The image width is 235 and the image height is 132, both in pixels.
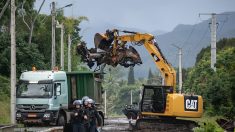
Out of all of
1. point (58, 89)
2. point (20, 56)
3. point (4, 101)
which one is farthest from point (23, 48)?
point (58, 89)

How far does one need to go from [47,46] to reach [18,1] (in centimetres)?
1498

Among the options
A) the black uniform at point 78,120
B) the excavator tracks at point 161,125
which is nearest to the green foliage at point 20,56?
the excavator tracks at point 161,125

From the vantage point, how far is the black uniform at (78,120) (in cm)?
2155

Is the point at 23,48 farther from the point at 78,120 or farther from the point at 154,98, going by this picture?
the point at 78,120

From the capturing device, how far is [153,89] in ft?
111

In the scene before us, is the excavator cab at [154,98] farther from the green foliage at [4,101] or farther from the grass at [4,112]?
the green foliage at [4,101]

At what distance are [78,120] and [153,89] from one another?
12.5 meters

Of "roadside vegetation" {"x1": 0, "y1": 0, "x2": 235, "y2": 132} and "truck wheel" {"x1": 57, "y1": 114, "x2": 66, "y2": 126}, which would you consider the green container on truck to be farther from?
"roadside vegetation" {"x1": 0, "y1": 0, "x2": 235, "y2": 132}

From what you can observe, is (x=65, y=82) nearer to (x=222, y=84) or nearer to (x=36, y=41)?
(x=222, y=84)

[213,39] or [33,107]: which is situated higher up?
[213,39]

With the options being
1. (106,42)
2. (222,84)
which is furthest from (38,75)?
(222,84)

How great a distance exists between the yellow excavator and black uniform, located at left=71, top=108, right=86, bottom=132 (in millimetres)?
11253

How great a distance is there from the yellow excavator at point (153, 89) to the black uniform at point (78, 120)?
1125 cm

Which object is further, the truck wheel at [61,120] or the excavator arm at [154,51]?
the truck wheel at [61,120]
